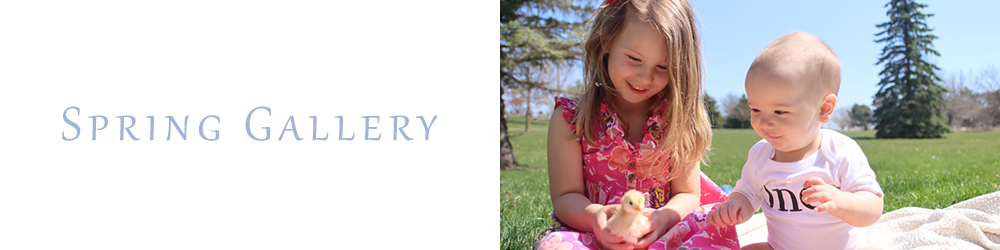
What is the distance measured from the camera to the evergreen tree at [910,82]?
25.0 meters

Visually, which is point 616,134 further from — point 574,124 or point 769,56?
point 769,56

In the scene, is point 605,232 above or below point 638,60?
below

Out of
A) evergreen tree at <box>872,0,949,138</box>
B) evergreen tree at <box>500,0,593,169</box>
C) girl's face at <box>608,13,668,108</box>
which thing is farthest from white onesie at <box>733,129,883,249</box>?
evergreen tree at <box>872,0,949,138</box>

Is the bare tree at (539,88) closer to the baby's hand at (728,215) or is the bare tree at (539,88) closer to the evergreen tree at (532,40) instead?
the evergreen tree at (532,40)

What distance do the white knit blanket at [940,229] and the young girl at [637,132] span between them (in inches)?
31.8

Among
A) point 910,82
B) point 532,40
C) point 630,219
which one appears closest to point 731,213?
point 630,219

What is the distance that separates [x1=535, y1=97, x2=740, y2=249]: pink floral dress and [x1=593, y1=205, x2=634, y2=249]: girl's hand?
0.09 m

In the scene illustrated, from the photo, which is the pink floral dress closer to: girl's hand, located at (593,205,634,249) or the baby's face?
girl's hand, located at (593,205,634,249)

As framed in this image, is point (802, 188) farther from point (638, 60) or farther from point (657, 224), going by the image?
point (638, 60)

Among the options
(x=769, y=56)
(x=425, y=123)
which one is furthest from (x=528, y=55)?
(x=769, y=56)

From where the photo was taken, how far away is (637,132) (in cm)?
231

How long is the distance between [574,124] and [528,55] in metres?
9.02

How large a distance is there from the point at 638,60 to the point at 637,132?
355 millimetres

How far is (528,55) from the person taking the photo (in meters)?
11.2
